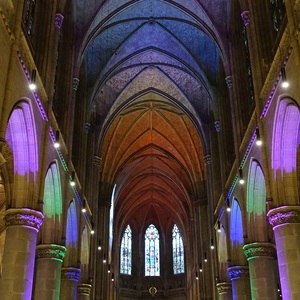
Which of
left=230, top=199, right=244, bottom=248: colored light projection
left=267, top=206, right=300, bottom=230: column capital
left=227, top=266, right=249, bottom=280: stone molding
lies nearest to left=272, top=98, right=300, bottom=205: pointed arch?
left=267, top=206, right=300, bottom=230: column capital

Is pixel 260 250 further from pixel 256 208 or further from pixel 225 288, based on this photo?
pixel 225 288

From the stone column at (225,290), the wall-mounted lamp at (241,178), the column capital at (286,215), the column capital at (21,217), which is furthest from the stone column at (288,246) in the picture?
the stone column at (225,290)

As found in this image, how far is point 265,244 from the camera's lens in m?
17.5

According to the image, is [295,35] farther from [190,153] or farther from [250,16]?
[190,153]

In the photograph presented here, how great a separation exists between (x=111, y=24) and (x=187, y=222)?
81.8 feet

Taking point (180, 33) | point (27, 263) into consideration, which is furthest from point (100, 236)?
point (27, 263)

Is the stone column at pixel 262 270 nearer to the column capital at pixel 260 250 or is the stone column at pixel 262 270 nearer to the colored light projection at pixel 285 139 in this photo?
the column capital at pixel 260 250

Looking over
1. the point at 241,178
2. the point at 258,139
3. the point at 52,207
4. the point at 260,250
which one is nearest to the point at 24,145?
the point at 52,207

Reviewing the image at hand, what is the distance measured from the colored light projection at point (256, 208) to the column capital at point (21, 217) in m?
8.17

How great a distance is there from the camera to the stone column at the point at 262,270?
1661 cm

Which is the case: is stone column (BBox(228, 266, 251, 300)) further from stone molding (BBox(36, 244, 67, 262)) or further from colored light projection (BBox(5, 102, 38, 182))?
colored light projection (BBox(5, 102, 38, 182))

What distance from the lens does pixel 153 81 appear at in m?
30.5

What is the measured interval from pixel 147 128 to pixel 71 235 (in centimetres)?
1668

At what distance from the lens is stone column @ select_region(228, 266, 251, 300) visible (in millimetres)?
20141
